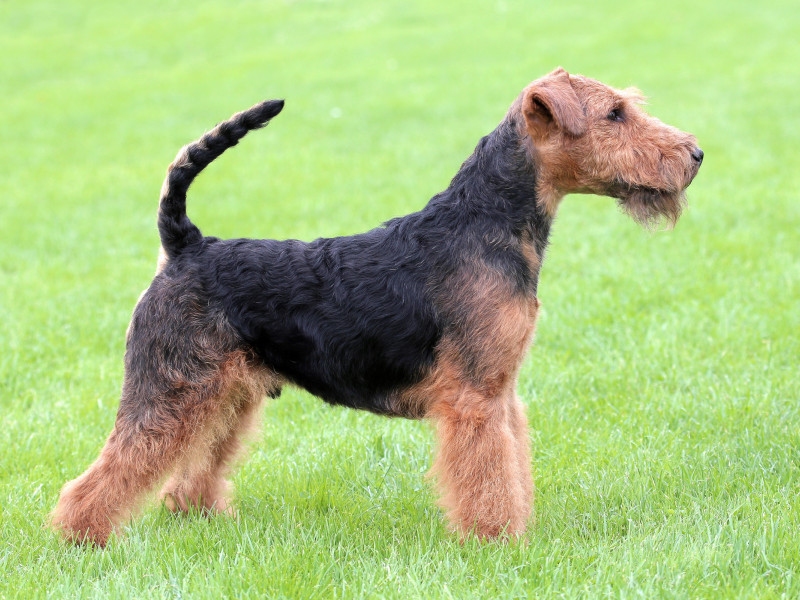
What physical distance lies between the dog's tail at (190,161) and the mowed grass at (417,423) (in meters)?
1.48

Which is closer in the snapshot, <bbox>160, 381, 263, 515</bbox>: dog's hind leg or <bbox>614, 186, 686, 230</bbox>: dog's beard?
→ <bbox>614, 186, 686, 230</bbox>: dog's beard

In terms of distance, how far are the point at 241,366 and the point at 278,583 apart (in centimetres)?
106

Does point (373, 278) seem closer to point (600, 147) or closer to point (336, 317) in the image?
point (336, 317)

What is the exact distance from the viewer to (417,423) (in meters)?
5.48

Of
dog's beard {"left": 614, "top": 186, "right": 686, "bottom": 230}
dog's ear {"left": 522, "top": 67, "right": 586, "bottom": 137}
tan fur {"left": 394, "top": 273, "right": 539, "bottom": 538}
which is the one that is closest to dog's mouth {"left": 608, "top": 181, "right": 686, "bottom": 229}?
dog's beard {"left": 614, "top": 186, "right": 686, "bottom": 230}

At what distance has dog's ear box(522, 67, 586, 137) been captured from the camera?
3773 millimetres

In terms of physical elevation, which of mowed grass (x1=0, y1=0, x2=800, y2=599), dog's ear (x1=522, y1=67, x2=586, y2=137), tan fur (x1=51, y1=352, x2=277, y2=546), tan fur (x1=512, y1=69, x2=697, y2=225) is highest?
dog's ear (x1=522, y1=67, x2=586, y2=137)

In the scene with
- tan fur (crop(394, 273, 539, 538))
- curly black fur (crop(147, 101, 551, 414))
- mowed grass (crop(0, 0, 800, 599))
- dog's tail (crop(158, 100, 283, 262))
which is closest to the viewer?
mowed grass (crop(0, 0, 800, 599))

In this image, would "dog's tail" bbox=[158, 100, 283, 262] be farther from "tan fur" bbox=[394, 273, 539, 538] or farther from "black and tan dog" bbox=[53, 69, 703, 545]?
"tan fur" bbox=[394, 273, 539, 538]

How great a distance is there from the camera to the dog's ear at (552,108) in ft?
12.4

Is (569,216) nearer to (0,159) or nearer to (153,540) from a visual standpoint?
(153,540)

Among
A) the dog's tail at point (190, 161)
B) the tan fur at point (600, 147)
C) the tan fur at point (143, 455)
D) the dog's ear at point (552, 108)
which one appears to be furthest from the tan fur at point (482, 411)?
the dog's tail at point (190, 161)

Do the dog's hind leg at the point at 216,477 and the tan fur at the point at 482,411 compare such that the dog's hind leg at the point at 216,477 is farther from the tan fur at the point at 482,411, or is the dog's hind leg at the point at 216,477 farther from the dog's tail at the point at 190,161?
the tan fur at the point at 482,411

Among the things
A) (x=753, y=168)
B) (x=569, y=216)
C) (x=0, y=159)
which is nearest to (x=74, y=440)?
(x=569, y=216)
